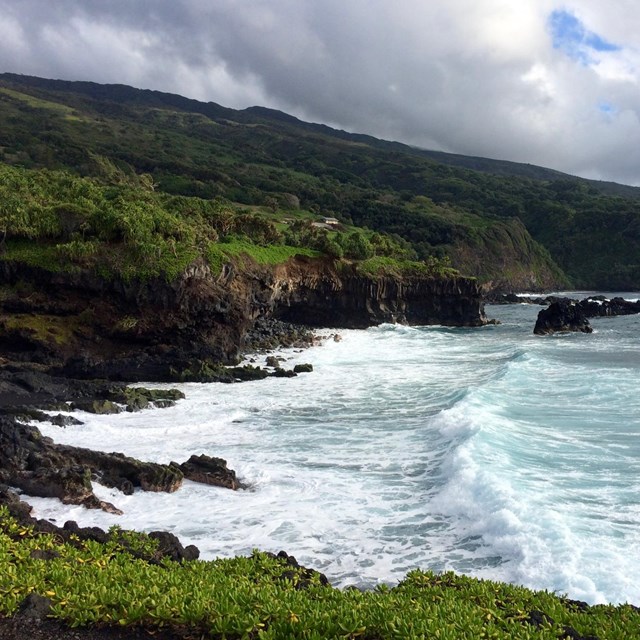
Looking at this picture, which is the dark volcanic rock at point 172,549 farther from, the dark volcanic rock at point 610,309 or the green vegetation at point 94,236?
the dark volcanic rock at point 610,309

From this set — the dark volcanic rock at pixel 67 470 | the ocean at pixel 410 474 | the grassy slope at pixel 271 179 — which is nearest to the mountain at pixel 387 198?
the grassy slope at pixel 271 179

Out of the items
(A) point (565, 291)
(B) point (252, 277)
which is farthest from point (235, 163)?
(B) point (252, 277)

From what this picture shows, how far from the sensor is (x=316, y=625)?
21.5 ft

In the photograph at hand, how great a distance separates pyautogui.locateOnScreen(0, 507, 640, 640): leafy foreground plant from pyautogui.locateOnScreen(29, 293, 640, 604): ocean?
272 centimetres

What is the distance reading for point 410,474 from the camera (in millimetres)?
16438

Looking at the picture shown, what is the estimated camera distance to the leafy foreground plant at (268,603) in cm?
655

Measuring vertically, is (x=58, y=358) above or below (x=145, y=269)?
below

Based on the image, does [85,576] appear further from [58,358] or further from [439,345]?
[439,345]

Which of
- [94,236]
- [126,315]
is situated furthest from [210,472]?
[94,236]

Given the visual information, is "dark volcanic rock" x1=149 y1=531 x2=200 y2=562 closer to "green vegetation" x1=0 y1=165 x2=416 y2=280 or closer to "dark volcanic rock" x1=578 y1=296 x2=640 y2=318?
"green vegetation" x1=0 y1=165 x2=416 y2=280

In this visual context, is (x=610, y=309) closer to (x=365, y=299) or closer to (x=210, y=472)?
(x=365, y=299)

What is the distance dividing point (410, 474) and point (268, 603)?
32.7ft

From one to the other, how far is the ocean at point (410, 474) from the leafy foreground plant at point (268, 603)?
2.72 meters

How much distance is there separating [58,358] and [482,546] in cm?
2447
